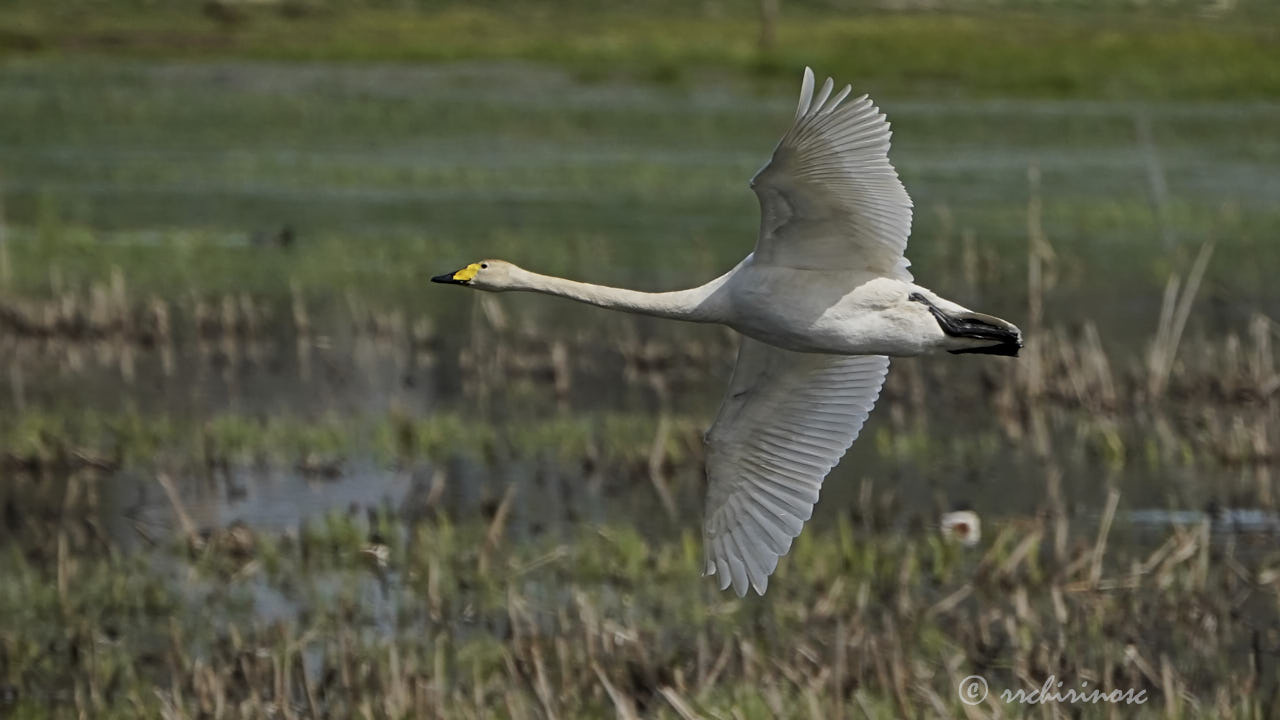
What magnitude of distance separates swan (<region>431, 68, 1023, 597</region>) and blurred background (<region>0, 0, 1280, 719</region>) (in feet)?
2.46

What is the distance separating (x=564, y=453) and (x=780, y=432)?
18.4ft

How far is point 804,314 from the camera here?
28.4 feet

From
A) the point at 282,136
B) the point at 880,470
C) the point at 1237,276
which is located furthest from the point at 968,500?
the point at 282,136

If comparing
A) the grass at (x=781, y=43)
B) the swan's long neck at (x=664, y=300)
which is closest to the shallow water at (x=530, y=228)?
the grass at (x=781, y=43)

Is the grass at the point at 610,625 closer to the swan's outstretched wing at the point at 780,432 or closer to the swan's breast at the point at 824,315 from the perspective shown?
the swan's outstretched wing at the point at 780,432

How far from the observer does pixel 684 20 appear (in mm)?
71125

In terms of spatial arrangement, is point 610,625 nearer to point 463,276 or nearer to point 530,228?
point 463,276

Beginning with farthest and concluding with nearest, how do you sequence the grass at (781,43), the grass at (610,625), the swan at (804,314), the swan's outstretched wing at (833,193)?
the grass at (781,43) < the grass at (610,625) < the swan at (804,314) < the swan's outstretched wing at (833,193)

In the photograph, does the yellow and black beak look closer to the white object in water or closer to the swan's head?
the swan's head

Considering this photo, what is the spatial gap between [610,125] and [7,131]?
11.6 meters

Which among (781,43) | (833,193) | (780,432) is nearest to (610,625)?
(780,432)

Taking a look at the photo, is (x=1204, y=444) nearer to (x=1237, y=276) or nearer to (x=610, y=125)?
(x=1237, y=276)

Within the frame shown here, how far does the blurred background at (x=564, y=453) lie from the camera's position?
1014 centimetres

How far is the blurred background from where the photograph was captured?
10.1 m
